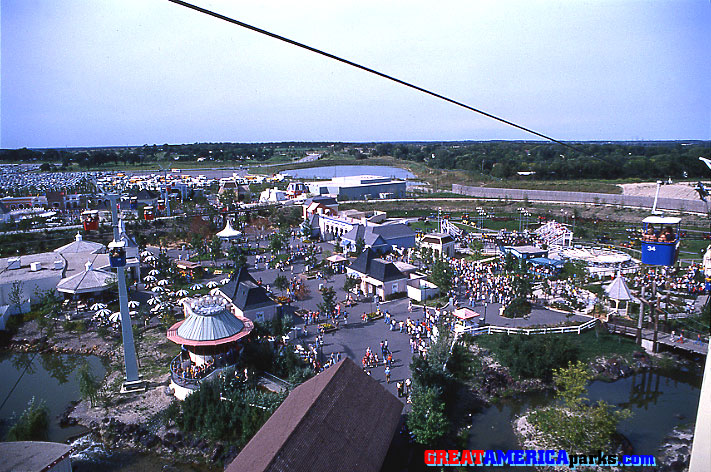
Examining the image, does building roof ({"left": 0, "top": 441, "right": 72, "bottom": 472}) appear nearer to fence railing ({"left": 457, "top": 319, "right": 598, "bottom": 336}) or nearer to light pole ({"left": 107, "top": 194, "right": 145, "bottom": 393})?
light pole ({"left": 107, "top": 194, "right": 145, "bottom": 393})

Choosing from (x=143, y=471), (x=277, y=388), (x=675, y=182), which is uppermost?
(x=675, y=182)

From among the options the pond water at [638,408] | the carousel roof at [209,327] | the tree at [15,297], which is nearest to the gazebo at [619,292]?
the pond water at [638,408]

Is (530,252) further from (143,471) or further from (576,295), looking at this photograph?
(143,471)

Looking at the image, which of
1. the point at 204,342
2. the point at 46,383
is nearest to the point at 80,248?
the point at 46,383

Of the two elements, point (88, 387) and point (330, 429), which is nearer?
point (330, 429)

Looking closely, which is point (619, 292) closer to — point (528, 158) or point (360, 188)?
point (360, 188)

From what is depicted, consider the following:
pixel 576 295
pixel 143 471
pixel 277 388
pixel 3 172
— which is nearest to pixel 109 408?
pixel 143 471
